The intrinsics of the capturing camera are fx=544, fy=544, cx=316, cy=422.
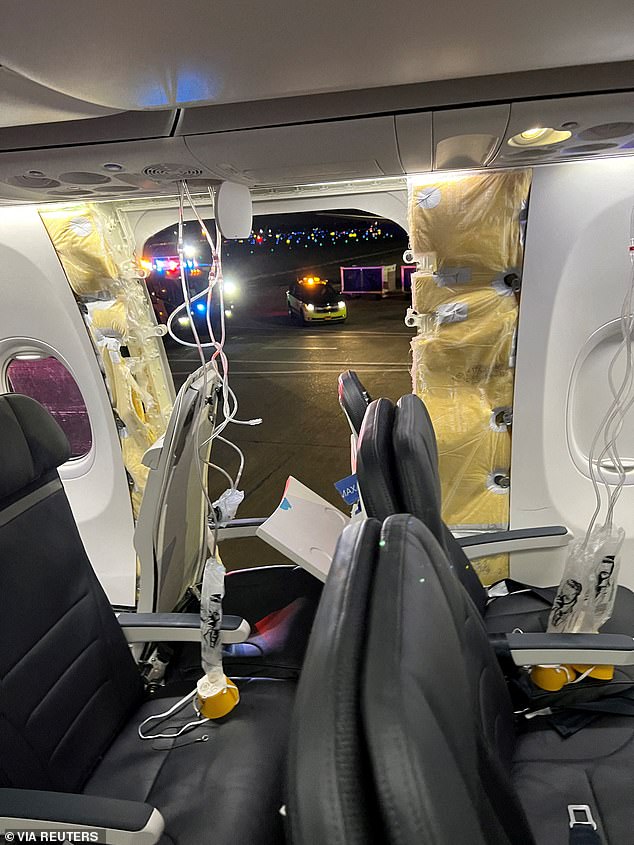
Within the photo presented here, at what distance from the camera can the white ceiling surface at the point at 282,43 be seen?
0.73 m

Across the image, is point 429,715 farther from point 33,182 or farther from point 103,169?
point 33,182

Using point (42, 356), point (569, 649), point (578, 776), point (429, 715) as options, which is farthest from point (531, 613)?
point (42, 356)

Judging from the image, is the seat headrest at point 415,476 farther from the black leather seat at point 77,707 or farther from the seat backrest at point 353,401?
the black leather seat at point 77,707

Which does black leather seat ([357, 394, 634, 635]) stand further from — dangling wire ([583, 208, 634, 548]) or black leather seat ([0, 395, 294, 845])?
black leather seat ([0, 395, 294, 845])

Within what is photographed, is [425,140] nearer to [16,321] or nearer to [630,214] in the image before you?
[630,214]

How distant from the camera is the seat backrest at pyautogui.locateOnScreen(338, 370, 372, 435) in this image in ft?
6.01

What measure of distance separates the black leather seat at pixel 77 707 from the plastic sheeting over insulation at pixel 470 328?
132 centimetres

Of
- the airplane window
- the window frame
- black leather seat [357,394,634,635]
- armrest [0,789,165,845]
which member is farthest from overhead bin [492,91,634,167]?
the airplane window

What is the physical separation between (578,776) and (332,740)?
47.9 inches

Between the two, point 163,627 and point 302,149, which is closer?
point 302,149

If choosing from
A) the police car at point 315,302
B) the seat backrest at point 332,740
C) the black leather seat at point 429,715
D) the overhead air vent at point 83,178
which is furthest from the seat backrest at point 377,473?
the police car at point 315,302

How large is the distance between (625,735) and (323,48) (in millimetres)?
1743

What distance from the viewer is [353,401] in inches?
73.9

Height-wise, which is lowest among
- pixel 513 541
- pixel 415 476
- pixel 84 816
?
pixel 513 541
